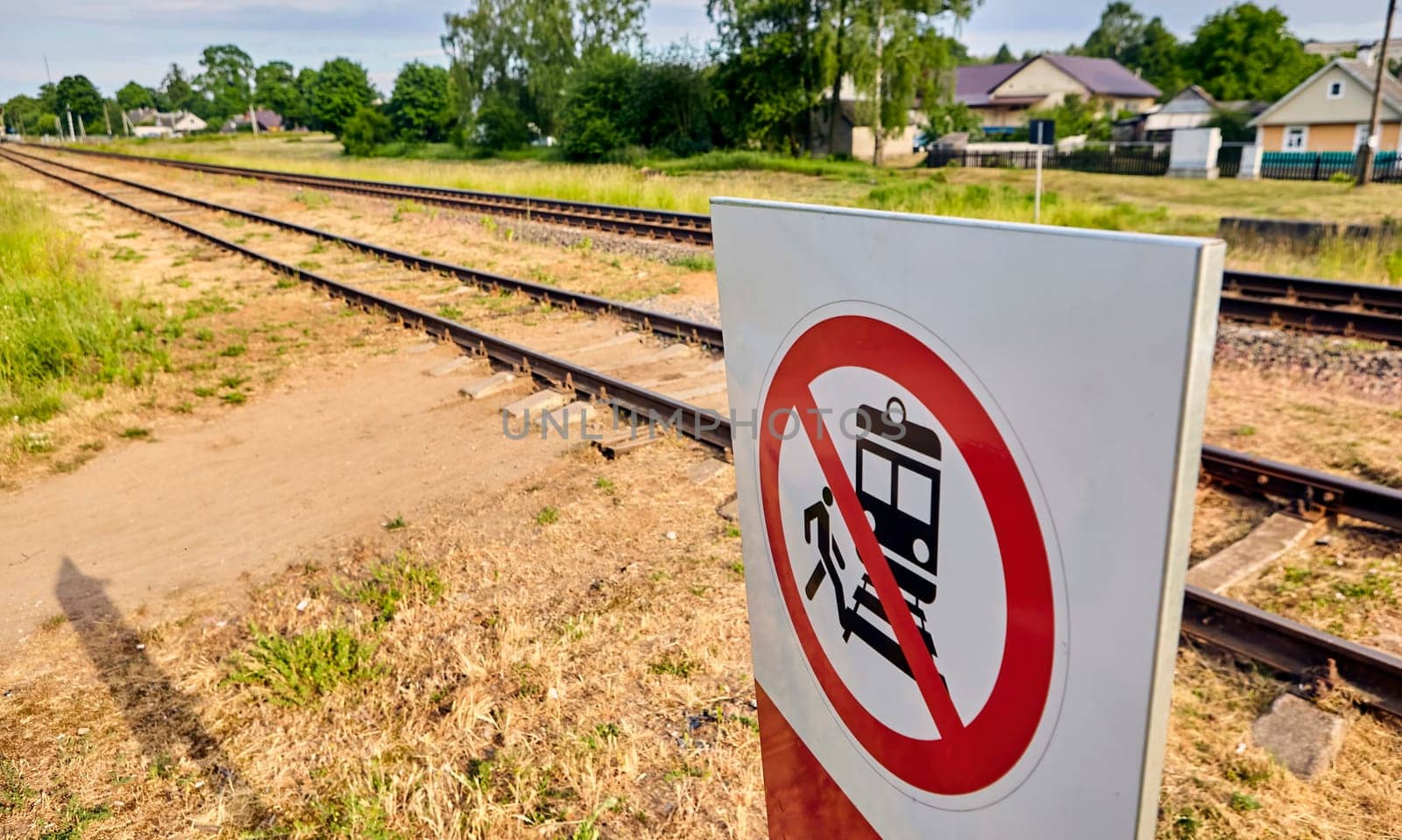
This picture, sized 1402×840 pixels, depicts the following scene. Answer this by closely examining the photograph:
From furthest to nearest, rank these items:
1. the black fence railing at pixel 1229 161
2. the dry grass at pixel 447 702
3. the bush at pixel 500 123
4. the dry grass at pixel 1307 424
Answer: the bush at pixel 500 123 < the black fence railing at pixel 1229 161 < the dry grass at pixel 1307 424 < the dry grass at pixel 447 702

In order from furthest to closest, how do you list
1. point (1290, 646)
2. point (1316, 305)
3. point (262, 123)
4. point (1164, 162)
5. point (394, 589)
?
point (262, 123) < point (1164, 162) < point (1316, 305) < point (394, 589) < point (1290, 646)

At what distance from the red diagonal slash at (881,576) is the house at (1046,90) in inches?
2956

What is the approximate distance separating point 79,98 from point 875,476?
17935 cm

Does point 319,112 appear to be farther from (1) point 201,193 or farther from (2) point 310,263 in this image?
(2) point 310,263

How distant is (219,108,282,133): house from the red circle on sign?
148 metres

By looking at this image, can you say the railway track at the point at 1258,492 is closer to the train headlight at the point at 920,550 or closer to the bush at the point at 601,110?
the train headlight at the point at 920,550

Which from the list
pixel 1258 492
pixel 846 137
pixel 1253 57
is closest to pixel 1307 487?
pixel 1258 492

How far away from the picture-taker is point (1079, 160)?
37531 mm

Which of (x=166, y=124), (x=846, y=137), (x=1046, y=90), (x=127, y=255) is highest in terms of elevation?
(x=166, y=124)

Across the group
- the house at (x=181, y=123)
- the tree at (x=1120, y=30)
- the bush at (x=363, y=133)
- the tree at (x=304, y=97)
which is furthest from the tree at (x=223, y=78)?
the tree at (x=1120, y=30)

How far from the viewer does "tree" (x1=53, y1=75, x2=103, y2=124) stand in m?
141

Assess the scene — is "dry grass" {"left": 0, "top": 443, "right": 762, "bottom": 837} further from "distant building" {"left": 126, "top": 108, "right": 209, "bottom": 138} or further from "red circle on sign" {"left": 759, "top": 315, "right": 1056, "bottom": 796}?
"distant building" {"left": 126, "top": 108, "right": 209, "bottom": 138}

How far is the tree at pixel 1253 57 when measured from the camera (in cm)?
6750

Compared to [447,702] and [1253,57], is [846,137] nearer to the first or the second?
[1253,57]
